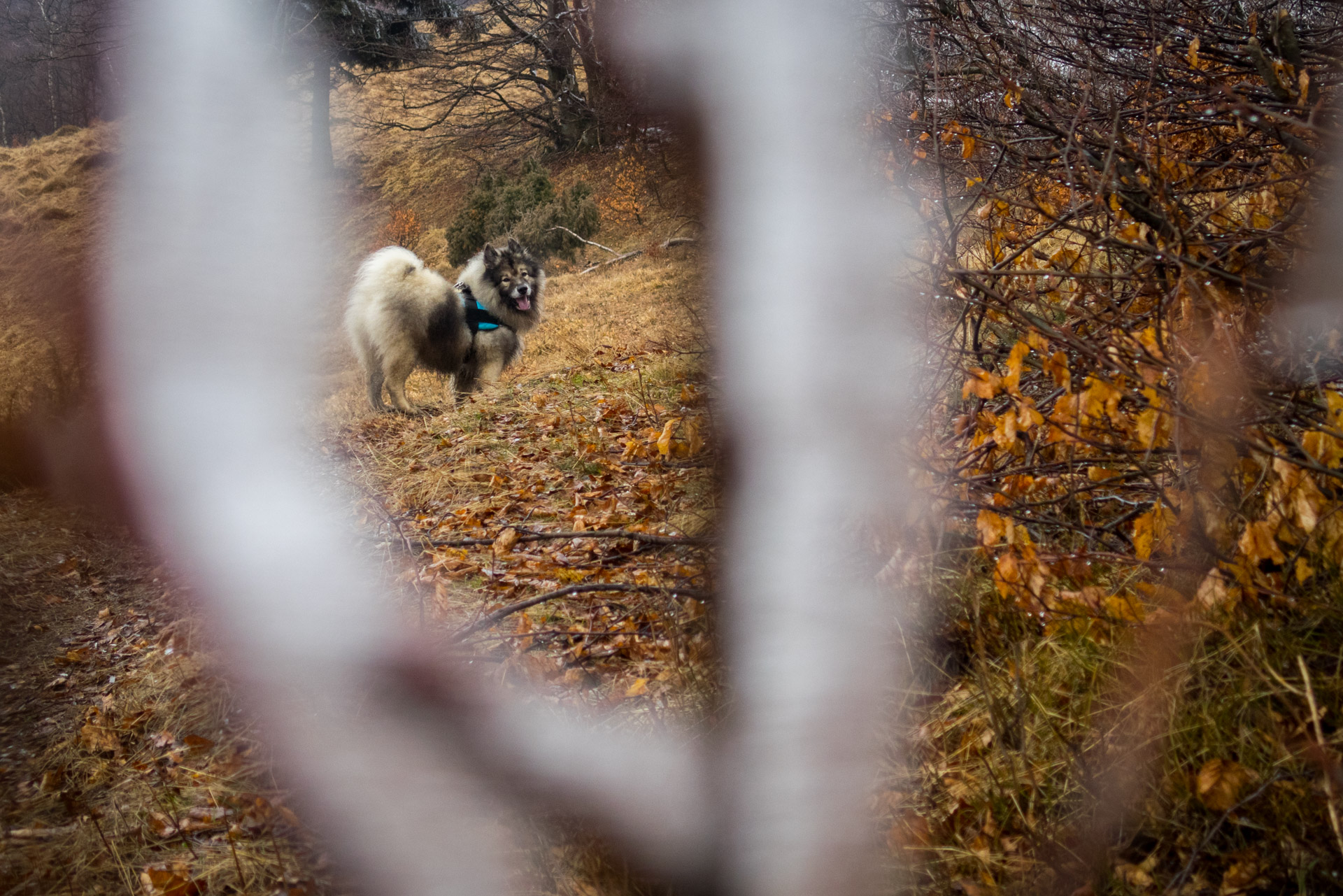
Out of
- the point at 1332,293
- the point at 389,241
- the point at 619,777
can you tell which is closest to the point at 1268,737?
the point at 1332,293

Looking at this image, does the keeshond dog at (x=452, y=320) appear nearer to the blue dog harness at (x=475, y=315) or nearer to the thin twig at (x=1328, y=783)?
the blue dog harness at (x=475, y=315)

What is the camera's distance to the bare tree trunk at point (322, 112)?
0.97 meters

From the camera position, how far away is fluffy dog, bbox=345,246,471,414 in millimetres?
1561

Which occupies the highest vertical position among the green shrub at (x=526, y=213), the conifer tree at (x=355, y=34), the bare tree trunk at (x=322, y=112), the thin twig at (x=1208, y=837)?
the conifer tree at (x=355, y=34)

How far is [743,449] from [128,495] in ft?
2.38

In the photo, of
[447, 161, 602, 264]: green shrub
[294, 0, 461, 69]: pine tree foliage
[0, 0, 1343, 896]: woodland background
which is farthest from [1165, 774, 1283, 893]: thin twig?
[294, 0, 461, 69]: pine tree foliage

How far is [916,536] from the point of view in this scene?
0.69 metres

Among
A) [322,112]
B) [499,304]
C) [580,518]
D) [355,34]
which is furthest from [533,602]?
[499,304]

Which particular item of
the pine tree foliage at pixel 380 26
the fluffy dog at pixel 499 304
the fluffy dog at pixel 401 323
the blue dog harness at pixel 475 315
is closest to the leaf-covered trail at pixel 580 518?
the fluffy dog at pixel 401 323

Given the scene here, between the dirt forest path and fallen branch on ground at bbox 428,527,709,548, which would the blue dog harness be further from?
fallen branch on ground at bbox 428,527,709,548

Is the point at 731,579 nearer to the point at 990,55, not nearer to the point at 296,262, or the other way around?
the point at 296,262

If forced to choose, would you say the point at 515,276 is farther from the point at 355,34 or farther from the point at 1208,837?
the point at 1208,837

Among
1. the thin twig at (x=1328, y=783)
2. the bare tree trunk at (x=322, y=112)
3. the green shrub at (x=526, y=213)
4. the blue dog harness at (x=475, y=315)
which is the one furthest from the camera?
the blue dog harness at (x=475, y=315)

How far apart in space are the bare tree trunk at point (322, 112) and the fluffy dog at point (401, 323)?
29 centimetres
